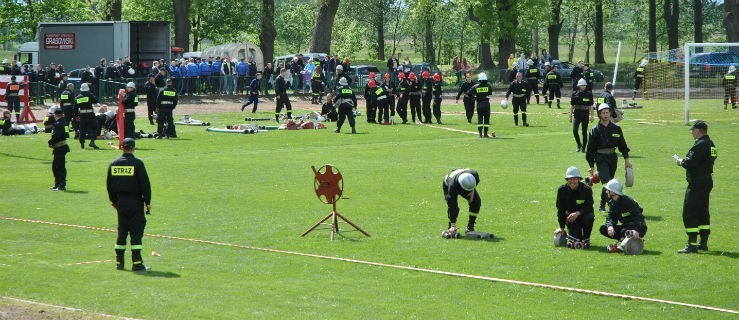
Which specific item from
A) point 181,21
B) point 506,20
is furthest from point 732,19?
point 181,21

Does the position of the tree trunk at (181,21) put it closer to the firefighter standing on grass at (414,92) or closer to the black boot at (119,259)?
the firefighter standing on grass at (414,92)

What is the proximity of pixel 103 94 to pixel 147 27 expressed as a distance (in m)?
8.71

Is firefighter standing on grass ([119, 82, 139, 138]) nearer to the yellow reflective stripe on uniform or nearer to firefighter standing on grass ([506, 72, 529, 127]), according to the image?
firefighter standing on grass ([506, 72, 529, 127])

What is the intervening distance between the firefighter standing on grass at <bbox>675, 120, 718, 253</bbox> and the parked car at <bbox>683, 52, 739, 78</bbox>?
34.0 meters

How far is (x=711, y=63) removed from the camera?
170ft

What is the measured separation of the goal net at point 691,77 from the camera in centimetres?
4872

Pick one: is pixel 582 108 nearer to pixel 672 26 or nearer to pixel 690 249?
pixel 690 249

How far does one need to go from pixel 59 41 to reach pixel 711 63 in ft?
109

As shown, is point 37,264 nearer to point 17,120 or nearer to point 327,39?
point 17,120

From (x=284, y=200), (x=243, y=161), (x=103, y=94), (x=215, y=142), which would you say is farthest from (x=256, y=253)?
(x=103, y=94)

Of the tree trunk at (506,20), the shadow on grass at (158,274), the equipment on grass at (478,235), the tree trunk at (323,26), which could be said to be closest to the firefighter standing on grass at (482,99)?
the equipment on grass at (478,235)

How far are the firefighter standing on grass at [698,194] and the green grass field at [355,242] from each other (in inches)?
14.8

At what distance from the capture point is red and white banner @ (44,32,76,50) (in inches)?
2236

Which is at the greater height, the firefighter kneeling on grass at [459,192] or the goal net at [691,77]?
the goal net at [691,77]
